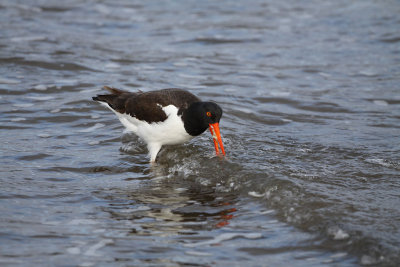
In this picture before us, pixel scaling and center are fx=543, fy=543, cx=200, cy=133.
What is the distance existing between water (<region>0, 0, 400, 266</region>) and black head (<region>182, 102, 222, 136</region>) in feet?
1.69

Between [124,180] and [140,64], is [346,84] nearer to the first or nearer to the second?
[140,64]

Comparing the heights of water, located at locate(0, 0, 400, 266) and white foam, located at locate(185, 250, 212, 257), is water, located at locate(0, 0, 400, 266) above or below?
above

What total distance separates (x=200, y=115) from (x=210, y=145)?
3.66 ft

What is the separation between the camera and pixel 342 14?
14484mm

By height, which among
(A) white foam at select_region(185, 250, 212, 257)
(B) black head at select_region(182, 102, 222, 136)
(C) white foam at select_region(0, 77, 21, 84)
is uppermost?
(C) white foam at select_region(0, 77, 21, 84)

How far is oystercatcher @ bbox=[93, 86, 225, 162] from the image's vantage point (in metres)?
6.31

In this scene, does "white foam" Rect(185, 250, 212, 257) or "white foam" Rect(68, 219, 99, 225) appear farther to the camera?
"white foam" Rect(68, 219, 99, 225)

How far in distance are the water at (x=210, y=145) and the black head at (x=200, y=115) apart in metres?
0.52

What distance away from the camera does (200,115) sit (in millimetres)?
6281

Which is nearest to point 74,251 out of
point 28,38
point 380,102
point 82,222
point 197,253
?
point 82,222

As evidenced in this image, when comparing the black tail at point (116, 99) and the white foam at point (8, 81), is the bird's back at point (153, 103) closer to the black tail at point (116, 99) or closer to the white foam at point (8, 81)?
the black tail at point (116, 99)

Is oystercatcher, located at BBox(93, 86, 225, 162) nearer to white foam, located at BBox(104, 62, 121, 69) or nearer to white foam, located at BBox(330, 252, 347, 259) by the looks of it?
white foam, located at BBox(330, 252, 347, 259)

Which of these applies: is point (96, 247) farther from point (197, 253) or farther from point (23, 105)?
point (23, 105)

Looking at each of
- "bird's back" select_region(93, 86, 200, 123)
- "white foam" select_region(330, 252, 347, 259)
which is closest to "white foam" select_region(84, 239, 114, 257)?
"white foam" select_region(330, 252, 347, 259)
